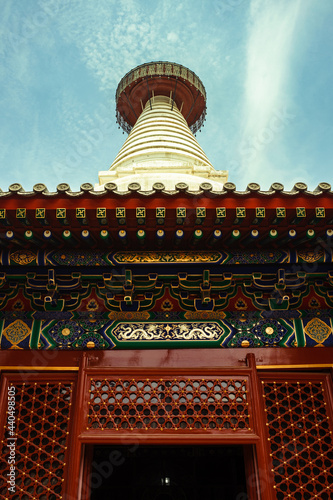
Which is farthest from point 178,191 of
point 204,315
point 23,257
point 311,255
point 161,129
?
point 161,129

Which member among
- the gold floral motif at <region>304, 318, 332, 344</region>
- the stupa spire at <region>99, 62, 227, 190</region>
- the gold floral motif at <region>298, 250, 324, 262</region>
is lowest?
the gold floral motif at <region>304, 318, 332, 344</region>

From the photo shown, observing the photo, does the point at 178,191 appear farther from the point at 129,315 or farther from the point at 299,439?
the point at 299,439

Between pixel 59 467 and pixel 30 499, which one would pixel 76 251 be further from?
pixel 30 499

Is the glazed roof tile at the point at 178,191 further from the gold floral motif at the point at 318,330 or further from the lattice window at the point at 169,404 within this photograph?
the lattice window at the point at 169,404

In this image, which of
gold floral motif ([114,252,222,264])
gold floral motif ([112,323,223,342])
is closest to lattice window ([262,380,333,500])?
gold floral motif ([112,323,223,342])

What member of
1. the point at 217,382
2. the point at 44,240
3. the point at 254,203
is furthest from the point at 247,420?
the point at 44,240

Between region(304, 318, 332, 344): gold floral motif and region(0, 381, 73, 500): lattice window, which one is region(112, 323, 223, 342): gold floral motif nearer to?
region(0, 381, 73, 500): lattice window

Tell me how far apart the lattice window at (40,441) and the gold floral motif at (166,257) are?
1509 mm

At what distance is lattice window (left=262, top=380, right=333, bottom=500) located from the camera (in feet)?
13.1

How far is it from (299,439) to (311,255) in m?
1.98

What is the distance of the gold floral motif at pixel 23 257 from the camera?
14.3 feet

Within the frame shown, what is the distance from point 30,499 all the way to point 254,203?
3.63 m

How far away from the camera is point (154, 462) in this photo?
24.1 feet

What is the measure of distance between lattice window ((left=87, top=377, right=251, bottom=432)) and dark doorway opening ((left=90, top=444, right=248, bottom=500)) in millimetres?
3147
